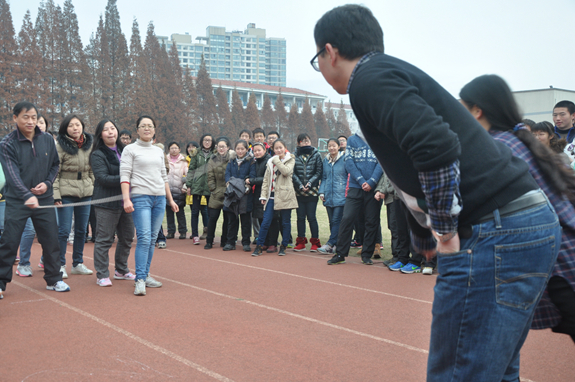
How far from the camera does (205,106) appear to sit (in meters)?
78.0

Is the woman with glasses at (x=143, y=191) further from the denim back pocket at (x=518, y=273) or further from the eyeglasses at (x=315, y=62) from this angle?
the denim back pocket at (x=518, y=273)

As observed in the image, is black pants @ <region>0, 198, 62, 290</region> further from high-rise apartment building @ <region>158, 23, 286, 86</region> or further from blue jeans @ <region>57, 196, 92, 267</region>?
high-rise apartment building @ <region>158, 23, 286, 86</region>

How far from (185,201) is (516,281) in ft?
33.1

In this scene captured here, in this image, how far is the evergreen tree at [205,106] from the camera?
7694 centimetres

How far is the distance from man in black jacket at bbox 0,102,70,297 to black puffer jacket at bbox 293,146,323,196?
4.68m

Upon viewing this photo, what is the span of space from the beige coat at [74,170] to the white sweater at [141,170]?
147 cm

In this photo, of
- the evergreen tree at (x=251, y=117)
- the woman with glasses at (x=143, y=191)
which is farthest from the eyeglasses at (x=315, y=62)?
the evergreen tree at (x=251, y=117)

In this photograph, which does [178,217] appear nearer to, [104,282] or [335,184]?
[335,184]

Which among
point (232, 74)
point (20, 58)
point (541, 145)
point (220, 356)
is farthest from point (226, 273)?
point (232, 74)

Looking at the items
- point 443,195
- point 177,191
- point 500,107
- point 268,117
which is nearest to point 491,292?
point 443,195

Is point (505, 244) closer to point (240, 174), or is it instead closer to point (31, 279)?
point (31, 279)

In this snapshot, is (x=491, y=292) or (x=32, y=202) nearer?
(x=491, y=292)

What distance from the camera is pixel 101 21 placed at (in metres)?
60.4

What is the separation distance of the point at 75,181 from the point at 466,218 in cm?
646
